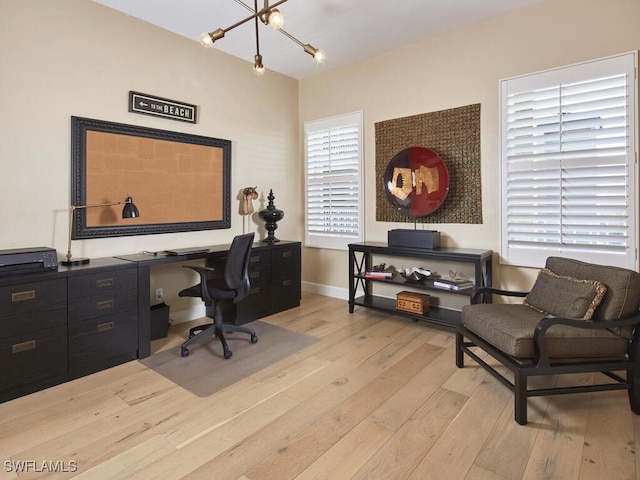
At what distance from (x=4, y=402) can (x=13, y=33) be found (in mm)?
2522

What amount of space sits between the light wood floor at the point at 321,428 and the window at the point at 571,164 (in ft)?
3.62

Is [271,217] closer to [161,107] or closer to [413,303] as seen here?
[161,107]

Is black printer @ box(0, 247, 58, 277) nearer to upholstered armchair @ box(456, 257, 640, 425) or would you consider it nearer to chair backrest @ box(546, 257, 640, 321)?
upholstered armchair @ box(456, 257, 640, 425)

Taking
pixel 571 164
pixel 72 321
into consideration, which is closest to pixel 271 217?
pixel 72 321

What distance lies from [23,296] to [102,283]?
0.45 meters

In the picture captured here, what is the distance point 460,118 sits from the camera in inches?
136

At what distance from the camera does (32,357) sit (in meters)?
2.24

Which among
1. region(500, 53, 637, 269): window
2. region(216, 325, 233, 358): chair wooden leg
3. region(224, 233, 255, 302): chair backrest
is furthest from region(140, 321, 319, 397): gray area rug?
region(500, 53, 637, 269): window

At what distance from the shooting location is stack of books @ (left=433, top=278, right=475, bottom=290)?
10.5 feet

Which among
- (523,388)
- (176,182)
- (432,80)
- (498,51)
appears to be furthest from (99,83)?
(523,388)

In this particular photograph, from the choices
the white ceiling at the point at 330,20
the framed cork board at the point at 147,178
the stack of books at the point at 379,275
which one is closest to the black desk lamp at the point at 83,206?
the framed cork board at the point at 147,178

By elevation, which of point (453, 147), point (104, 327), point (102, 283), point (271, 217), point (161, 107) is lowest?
point (104, 327)

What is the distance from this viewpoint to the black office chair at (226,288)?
9.25 ft

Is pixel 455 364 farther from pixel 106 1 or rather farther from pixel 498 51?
pixel 106 1
